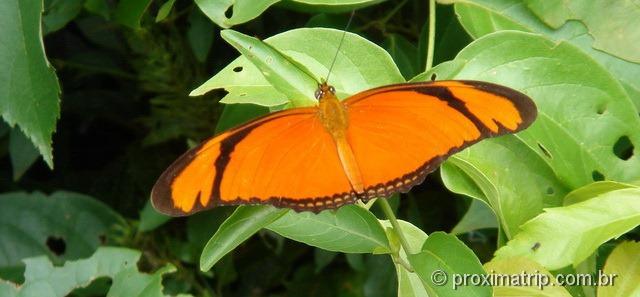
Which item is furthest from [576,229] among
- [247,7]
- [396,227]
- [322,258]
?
[322,258]

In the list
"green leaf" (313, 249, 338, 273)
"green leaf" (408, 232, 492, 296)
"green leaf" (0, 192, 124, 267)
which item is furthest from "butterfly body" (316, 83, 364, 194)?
"green leaf" (0, 192, 124, 267)

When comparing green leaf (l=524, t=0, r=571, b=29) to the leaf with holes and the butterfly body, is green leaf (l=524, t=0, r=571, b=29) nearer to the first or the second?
the leaf with holes

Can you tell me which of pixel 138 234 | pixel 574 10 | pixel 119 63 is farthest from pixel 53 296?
pixel 574 10

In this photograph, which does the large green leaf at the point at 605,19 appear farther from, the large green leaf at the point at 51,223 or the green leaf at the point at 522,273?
the large green leaf at the point at 51,223

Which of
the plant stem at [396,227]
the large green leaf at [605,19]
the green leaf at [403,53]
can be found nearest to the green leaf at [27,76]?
the plant stem at [396,227]

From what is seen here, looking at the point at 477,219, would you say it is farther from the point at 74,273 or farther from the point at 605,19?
the point at 74,273

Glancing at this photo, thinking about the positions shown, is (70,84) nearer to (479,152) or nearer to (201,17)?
(201,17)
